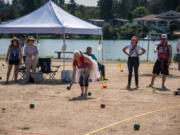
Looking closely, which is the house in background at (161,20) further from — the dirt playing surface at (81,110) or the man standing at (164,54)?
the dirt playing surface at (81,110)

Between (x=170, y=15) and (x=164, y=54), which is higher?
(x=170, y=15)

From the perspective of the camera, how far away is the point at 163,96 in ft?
37.1

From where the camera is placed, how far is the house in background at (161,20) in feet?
361

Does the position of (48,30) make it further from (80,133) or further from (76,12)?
(76,12)

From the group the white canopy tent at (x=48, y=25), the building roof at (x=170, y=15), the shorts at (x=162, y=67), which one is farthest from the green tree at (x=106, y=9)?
the shorts at (x=162, y=67)

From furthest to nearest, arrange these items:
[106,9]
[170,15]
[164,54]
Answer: [106,9]
[170,15]
[164,54]

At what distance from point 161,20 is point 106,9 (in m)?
33.6

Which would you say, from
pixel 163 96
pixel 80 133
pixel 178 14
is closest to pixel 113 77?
pixel 163 96

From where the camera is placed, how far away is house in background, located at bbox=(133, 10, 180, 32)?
4336 inches

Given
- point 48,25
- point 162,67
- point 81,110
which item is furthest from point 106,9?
point 81,110

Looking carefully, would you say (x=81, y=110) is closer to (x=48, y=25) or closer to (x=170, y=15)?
(x=48, y=25)

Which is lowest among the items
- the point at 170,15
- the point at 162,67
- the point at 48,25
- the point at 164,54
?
the point at 162,67

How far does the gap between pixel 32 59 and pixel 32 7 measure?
109 m

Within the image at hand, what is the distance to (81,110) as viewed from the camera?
9.00 metres
